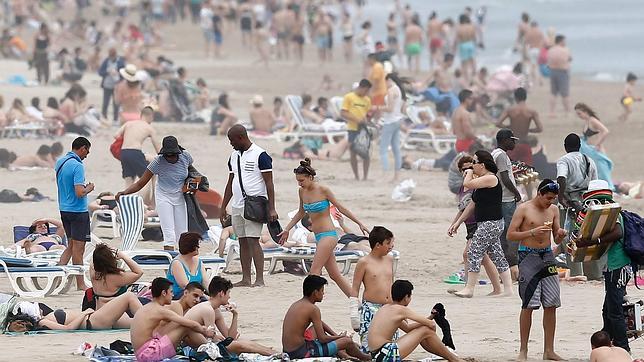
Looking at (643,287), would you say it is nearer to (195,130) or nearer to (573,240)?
(573,240)

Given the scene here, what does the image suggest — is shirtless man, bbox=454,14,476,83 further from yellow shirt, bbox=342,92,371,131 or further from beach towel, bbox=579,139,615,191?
beach towel, bbox=579,139,615,191

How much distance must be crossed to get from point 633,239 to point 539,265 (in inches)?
23.6

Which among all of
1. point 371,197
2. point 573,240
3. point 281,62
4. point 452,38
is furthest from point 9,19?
point 573,240

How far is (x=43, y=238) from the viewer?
12.3m

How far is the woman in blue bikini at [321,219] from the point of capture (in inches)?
416

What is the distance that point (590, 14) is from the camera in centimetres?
5275

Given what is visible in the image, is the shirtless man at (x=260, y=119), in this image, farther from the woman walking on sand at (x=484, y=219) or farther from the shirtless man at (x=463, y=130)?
the woman walking on sand at (x=484, y=219)

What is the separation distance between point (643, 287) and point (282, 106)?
43.3 ft

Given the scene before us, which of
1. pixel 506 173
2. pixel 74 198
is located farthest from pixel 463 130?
pixel 74 198

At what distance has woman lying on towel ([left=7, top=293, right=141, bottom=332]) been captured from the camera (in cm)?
957

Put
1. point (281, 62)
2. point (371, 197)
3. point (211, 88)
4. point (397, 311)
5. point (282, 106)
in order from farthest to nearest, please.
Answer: point (281, 62) < point (211, 88) < point (282, 106) < point (371, 197) < point (397, 311)

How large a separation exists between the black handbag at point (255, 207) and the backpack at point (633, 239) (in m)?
3.45

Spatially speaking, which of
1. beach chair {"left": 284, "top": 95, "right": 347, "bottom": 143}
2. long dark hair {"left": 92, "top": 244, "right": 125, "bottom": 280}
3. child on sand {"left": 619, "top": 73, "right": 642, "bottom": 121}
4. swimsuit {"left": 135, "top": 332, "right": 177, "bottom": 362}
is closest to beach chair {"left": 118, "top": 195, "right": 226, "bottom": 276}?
long dark hair {"left": 92, "top": 244, "right": 125, "bottom": 280}

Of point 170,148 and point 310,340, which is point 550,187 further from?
point 170,148
